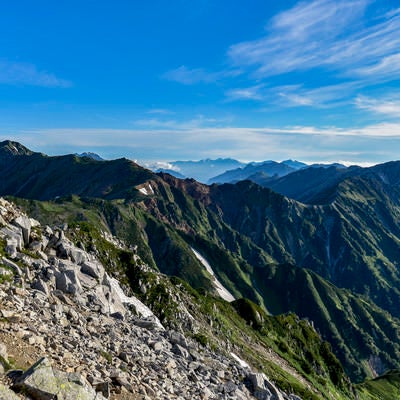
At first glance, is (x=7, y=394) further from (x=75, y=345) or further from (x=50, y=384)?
(x=75, y=345)

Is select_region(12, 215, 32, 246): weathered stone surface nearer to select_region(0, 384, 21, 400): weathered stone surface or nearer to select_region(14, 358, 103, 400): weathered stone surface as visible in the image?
select_region(14, 358, 103, 400): weathered stone surface

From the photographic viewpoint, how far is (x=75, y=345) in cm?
2320

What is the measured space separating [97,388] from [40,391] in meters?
4.03

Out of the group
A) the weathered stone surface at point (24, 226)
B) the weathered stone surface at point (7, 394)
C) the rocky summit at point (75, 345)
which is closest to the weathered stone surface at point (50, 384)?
the rocky summit at point (75, 345)

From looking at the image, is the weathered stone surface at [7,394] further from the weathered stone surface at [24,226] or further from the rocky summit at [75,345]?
the weathered stone surface at [24,226]

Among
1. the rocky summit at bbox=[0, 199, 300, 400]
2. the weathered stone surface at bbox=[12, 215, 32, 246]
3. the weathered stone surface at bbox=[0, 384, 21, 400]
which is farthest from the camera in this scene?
the weathered stone surface at bbox=[12, 215, 32, 246]

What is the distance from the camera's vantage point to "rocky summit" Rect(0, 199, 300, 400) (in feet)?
59.5

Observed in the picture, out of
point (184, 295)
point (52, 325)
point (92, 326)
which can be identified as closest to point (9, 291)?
point (52, 325)

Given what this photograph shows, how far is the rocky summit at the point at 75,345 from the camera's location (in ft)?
59.5

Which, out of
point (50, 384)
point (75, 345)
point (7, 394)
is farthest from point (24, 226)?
point (7, 394)

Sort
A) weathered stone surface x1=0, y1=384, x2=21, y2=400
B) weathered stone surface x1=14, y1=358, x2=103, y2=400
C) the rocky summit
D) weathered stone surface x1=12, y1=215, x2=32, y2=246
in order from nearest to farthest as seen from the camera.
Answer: weathered stone surface x1=0, y1=384, x2=21, y2=400
weathered stone surface x1=14, y1=358, x2=103, y2=400
the rocky summit
weathered stone surface x1=12, y1=215, x2=32, y2=246

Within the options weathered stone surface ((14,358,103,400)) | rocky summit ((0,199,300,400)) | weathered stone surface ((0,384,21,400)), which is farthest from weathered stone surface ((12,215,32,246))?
weathered stone surface ((0,384,21,400))

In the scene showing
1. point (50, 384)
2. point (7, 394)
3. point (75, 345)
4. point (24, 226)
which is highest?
point (24, 226)

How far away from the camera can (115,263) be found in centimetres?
8475
